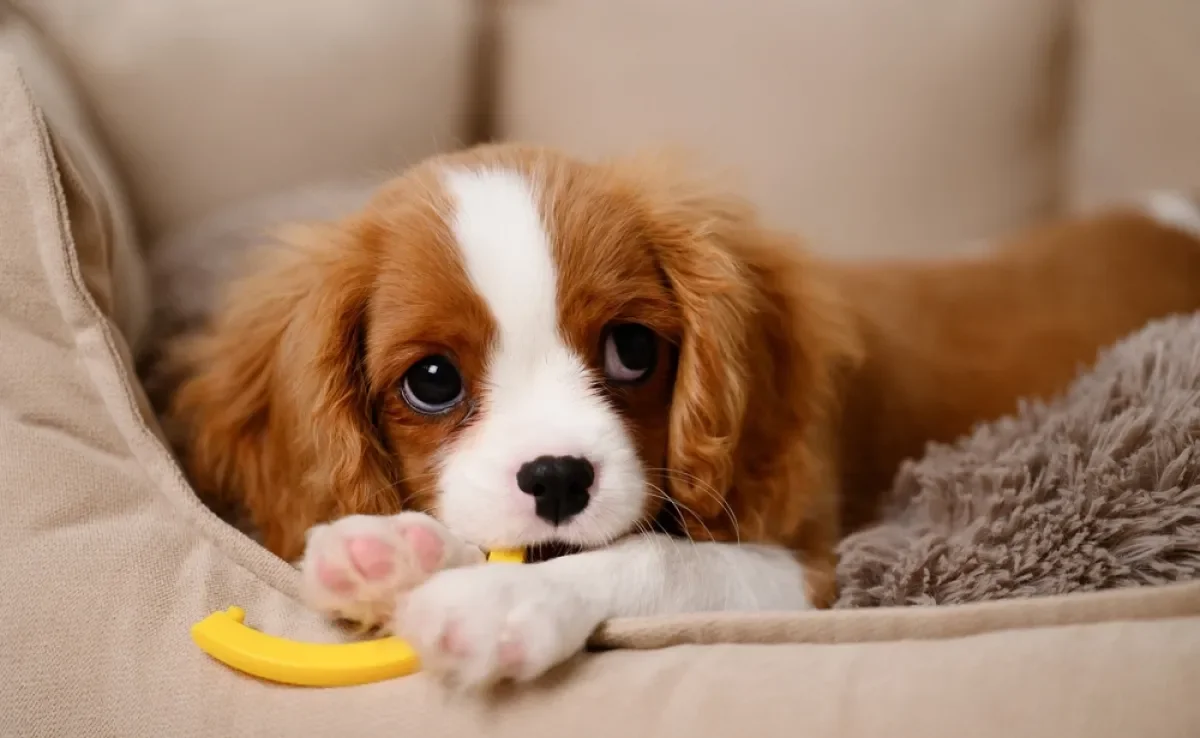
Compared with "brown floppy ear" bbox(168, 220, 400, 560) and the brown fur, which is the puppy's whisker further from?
"brown floppy ear" bbox(168, 220, 400, 560)

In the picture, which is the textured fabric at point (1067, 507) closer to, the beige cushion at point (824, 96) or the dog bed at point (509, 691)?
the dog bed at point (509, 691)

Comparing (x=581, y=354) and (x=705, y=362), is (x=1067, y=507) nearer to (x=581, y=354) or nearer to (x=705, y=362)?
(x=705, y=362)

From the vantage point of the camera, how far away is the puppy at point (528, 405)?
1118mm

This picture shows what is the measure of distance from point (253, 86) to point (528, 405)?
3.96ft

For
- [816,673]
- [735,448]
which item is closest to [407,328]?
[735,448]

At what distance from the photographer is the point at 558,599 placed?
1.06 metres

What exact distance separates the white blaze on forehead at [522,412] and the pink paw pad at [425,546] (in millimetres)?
69

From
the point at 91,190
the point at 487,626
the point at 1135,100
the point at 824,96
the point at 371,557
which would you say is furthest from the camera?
the point at 1135,100

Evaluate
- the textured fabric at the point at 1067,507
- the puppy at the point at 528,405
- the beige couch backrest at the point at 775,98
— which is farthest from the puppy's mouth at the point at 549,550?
the beige couch backrest at the point at 775,98

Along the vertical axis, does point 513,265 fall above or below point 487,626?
above

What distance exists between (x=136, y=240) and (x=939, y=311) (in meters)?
1.53

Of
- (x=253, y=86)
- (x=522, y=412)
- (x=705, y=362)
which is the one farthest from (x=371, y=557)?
(x=253, y=86)

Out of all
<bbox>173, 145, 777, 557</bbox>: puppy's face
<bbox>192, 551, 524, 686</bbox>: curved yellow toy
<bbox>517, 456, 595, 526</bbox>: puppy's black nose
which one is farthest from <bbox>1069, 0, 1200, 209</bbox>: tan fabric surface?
<bbox>192, 551, 524, 686</bbox>: curved yellow toy

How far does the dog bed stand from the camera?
3.00 ft
